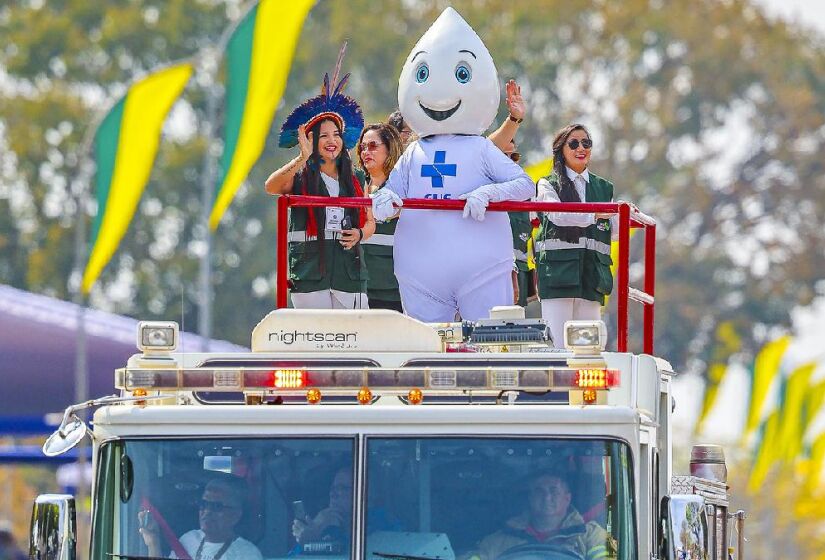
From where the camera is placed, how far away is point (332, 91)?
39.3ft

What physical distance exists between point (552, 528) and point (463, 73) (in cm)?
375

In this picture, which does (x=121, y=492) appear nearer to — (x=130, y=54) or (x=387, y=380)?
(x=387, y=380)

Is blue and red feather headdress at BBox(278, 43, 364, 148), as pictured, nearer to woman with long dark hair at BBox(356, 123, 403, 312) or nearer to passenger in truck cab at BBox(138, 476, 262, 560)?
woman with long dark hair at BBox(356, 123, 403, 312)

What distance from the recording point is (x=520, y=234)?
1349 cm

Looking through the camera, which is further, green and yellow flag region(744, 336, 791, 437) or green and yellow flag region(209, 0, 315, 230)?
green and yellow flag region(744, 336, 791, 437)

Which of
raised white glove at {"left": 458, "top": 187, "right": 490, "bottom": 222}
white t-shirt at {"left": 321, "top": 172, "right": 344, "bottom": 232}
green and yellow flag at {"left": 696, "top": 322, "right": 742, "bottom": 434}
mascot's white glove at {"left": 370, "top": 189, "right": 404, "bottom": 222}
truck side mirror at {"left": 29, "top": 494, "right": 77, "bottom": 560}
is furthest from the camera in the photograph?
green and yellow flag at {"left": 696, "top": 322, "right": 742, "bottom": 434}

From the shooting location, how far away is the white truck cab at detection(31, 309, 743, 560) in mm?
8648

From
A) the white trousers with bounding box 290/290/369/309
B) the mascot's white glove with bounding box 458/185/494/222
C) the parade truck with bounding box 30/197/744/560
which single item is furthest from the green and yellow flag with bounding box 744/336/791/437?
the parade truck with bounding box 30/197/744/560

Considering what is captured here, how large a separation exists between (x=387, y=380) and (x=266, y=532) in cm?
80

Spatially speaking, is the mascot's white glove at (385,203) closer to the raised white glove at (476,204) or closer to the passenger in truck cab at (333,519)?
the raised white glove at (476,204)

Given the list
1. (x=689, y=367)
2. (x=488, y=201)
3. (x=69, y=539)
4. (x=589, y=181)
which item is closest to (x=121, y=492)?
(x=69, y=539)

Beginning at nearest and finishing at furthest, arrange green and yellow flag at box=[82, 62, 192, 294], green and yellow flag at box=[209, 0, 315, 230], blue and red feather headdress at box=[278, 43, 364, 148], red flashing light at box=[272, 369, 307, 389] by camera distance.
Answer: red flashing light at box=[272, 369, 307, 389]
blue and red feather headdress at box=[278, 43, 364, 148]
green and yellow flag at box=[209, 0, 315, 230]
green and yellow flag at box=[82, 62, 192, 294]

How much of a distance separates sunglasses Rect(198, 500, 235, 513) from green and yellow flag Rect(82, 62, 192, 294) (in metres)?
18.3

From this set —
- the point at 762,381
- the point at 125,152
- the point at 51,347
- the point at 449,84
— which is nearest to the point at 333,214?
the point at 449,84
